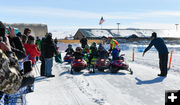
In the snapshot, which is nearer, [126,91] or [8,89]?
[8,89]

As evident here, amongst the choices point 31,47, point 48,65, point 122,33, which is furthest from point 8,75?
point 122,33

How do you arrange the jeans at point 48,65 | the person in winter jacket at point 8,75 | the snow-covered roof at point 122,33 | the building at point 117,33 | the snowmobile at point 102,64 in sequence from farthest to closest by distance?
the snow-covered roof at point 122,33, the building at point 117,33, the snowmobile at point 102,64, the jeans at point 48,65, the person in winter jacket at point 8,75

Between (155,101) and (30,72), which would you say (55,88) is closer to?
(30,72)

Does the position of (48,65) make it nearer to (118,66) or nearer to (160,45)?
(118,66)

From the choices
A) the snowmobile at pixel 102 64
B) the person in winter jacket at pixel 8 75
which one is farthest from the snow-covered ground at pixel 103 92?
the person in winter jacket at pixel 8 75

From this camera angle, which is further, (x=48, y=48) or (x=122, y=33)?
(x=122, y=33)

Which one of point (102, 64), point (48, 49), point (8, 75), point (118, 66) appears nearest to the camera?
point (8, 75)

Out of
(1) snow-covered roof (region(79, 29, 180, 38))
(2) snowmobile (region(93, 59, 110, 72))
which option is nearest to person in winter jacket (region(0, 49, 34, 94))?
(2) snowmobile (region(93, 59, 110, 72))

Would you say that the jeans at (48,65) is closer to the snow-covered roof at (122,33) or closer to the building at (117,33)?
the building at (117,33)

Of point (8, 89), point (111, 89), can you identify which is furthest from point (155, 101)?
point (8, 89)

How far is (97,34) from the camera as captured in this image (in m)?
59.5

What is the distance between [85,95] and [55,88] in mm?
1447

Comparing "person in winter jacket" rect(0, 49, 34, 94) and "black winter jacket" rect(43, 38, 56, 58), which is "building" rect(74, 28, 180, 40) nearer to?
"black winter jacket" rect(43, 38, 56, 58)

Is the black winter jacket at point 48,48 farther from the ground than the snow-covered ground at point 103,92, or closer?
farther from the ground
